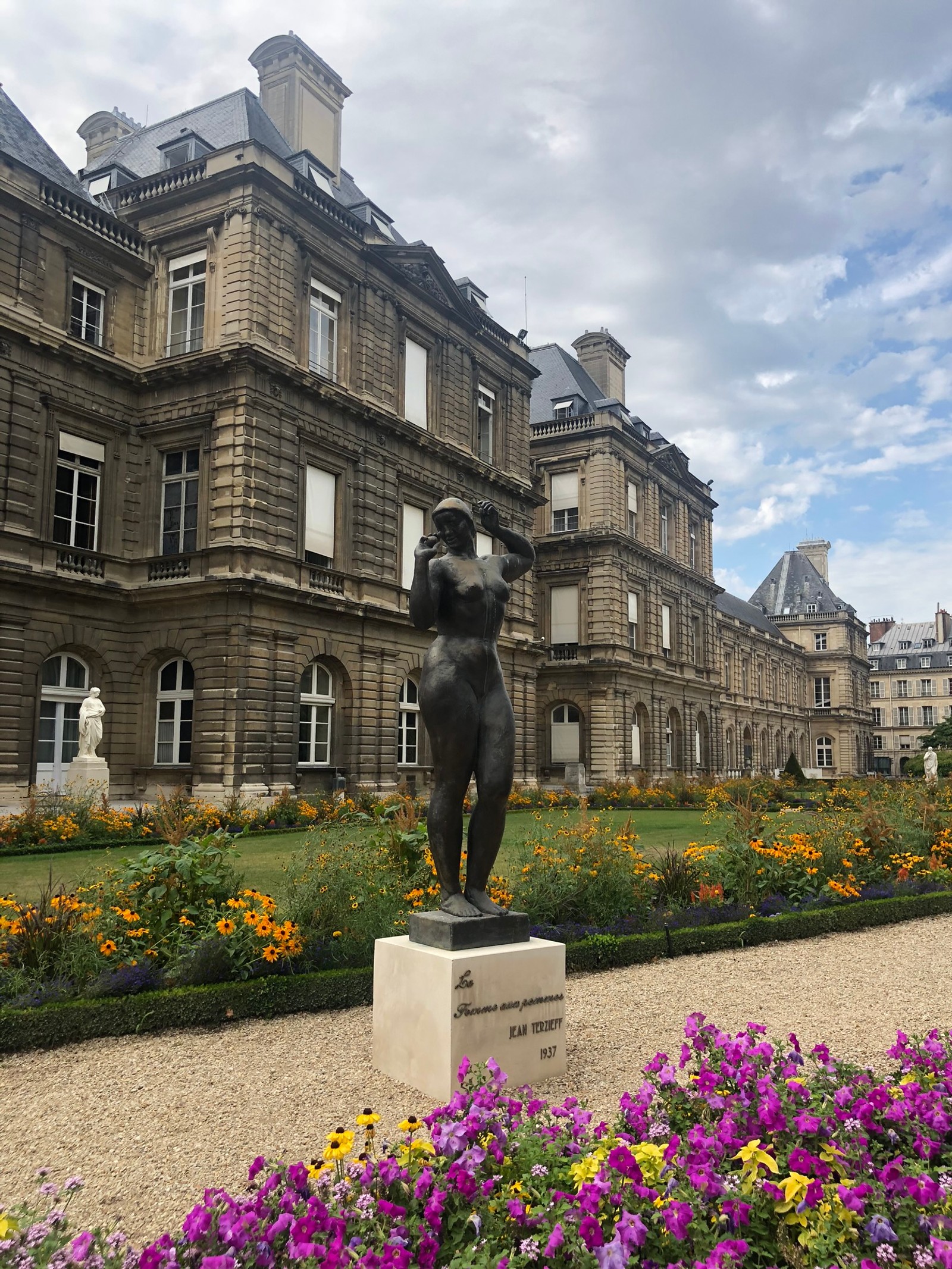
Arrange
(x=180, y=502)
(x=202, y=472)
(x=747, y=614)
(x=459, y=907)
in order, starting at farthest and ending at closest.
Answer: (x=747, y=614)
(x=180, y=502)
(x=202, y=472)
(x=459, y=907)

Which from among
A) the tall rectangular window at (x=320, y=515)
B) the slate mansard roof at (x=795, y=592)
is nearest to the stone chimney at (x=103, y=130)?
the tall rectangular window at (x=320, y=515)

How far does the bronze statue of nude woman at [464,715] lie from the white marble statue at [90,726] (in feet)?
45.9

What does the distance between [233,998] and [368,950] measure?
1088 mm

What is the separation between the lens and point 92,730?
58.0 feet

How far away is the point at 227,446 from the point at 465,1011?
17659mm

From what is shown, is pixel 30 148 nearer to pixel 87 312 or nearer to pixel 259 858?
pixel 87 312

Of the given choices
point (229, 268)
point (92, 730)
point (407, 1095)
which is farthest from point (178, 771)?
point (407, 1095)

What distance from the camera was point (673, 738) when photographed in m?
41.8

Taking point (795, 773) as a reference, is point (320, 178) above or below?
above

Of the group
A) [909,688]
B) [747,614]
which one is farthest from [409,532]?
[909,688]

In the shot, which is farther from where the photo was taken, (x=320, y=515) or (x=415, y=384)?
(x=415, y=384)

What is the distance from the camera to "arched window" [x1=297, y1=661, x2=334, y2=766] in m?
21.8

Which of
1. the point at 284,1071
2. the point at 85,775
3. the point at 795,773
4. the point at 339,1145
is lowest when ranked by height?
the point at 284,1071

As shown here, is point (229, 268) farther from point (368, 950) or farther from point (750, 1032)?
point (750, 1032)
